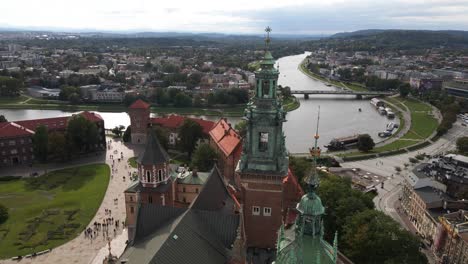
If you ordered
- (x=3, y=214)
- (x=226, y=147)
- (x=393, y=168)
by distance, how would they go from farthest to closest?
(x=393, y=168) < (x=226, y=147) < (x=3, y=214)

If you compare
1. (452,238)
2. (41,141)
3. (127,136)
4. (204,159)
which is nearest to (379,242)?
(452,238)

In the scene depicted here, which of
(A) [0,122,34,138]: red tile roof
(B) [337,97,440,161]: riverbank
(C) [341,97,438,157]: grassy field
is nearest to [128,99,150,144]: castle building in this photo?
(A) [0,122,34,138]: red tile roof

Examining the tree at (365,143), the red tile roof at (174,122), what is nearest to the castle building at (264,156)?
the red tile roof at (174,122)

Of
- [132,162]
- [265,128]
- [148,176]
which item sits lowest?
[132,162]

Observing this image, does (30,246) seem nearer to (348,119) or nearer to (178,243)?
(178,243)

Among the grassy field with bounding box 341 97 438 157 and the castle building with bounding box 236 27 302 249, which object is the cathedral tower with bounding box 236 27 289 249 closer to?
the castle building with bounding box 236 27 302 249

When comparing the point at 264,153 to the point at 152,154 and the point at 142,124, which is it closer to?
the point at 152,154

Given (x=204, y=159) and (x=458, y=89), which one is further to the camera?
(x=458, y=89)
